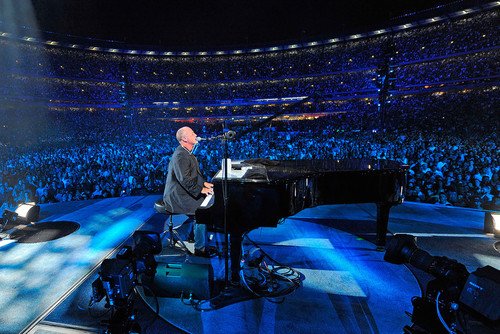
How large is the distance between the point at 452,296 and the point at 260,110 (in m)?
40.6

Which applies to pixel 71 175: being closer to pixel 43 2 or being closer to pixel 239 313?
pixel 239 313

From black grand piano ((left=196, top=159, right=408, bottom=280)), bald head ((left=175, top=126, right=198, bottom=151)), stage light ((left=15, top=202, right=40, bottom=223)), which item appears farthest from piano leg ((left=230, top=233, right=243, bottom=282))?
stage light ((left=15, top=202, right=40, bottom=223))

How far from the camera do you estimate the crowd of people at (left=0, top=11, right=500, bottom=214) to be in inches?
360

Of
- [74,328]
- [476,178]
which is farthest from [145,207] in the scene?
Answer: [476,178]

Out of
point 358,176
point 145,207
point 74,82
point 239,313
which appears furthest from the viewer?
point 74,82

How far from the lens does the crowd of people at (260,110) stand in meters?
9.16

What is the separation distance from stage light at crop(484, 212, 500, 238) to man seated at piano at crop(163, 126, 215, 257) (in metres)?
5.03

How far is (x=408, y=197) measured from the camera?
797cm

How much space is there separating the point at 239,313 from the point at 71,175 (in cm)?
904

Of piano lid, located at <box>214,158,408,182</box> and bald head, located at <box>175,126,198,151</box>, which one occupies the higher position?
bald head, located at <box>175,126,198,151</box>

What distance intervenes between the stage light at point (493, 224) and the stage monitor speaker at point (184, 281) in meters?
5.17

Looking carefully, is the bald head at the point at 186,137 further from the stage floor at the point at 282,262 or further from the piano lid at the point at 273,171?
the stage floor at the point at 282,262

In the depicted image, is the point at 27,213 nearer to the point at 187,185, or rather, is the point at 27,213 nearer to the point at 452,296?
the point at 187,185

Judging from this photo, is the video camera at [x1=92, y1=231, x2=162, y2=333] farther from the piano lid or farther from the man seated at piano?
the piano lid
